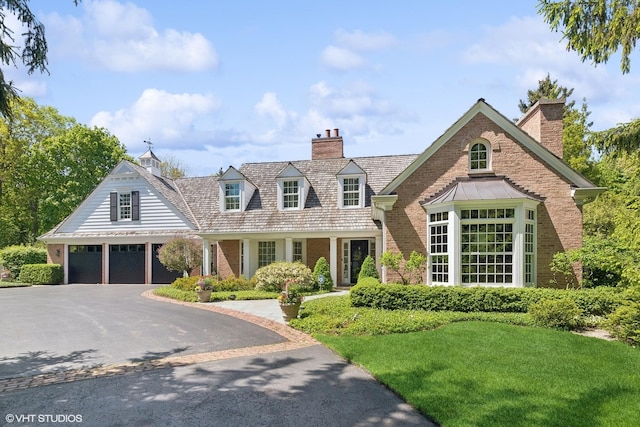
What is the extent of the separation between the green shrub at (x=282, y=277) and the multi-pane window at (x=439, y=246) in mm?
6025

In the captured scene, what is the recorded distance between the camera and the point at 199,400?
19.3 ft

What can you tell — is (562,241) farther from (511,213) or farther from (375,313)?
(375,313)

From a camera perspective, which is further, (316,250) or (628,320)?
(316,250)

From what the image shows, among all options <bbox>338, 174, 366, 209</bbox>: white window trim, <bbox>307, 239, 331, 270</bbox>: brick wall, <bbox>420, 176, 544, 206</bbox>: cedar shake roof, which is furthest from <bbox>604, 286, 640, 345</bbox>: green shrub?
<bbox>307, 239, 331, 270</bbox>: brick wall

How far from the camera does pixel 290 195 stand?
69.9ft

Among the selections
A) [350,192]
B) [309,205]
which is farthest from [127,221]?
[350,192]

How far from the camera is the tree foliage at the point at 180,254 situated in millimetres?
20125

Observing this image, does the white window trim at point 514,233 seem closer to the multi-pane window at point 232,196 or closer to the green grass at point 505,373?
the green grass at point 505,373

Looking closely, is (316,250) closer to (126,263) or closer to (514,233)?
(514,233)

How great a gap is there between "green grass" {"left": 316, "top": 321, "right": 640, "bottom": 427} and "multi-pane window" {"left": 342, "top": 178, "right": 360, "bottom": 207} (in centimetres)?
1143

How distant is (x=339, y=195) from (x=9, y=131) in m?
29.1

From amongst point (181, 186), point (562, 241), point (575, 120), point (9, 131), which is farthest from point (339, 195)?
point (9, 131)

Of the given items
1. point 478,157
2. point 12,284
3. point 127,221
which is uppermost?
point 478,157

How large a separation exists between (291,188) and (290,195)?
379 mm
